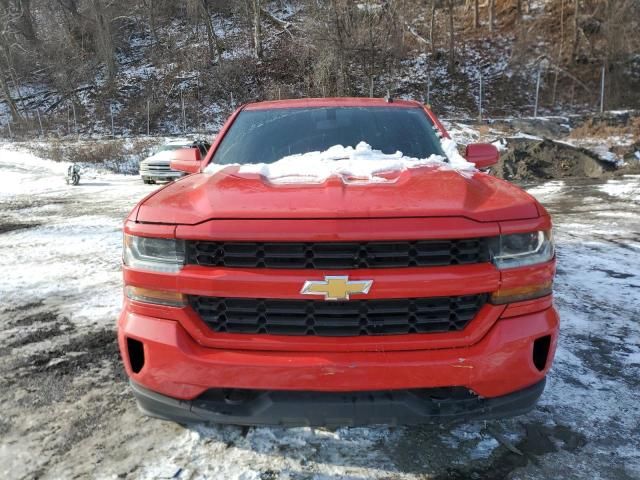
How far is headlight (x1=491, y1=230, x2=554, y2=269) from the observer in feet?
6.85

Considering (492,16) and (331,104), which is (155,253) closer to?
(331,104)

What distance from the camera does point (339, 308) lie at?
205 centimetres

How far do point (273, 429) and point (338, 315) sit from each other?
890mm

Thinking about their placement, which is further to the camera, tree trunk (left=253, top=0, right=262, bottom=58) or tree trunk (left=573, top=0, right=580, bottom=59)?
tree trunk (left=253, top=0, right=262, bottom=58)

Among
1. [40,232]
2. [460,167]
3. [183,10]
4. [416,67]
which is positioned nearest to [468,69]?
[416,67]

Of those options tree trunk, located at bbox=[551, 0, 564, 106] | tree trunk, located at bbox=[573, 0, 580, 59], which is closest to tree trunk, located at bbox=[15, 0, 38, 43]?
tree trunk, located at bbox=[551, 0, 564, 106]

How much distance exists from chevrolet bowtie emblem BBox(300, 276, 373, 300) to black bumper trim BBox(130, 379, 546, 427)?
0.41 metres

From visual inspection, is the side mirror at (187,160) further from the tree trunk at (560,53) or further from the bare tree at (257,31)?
the bare tree at (257,31)

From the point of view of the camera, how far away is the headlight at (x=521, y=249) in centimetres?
209

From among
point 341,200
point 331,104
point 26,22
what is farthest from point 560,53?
point 26,22

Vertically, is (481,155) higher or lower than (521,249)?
higher

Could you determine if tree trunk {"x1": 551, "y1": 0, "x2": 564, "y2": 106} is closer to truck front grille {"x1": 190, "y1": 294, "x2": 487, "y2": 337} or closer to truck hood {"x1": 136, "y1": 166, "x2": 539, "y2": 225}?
truck hood {"x1": 136, "y1": 166, "x2": 539, "y2": 225}

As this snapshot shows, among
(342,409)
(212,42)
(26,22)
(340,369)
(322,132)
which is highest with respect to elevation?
(26,22)

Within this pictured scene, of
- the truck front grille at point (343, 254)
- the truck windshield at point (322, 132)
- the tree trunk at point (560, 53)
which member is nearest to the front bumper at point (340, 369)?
the truck front grille at point (343, 254)
